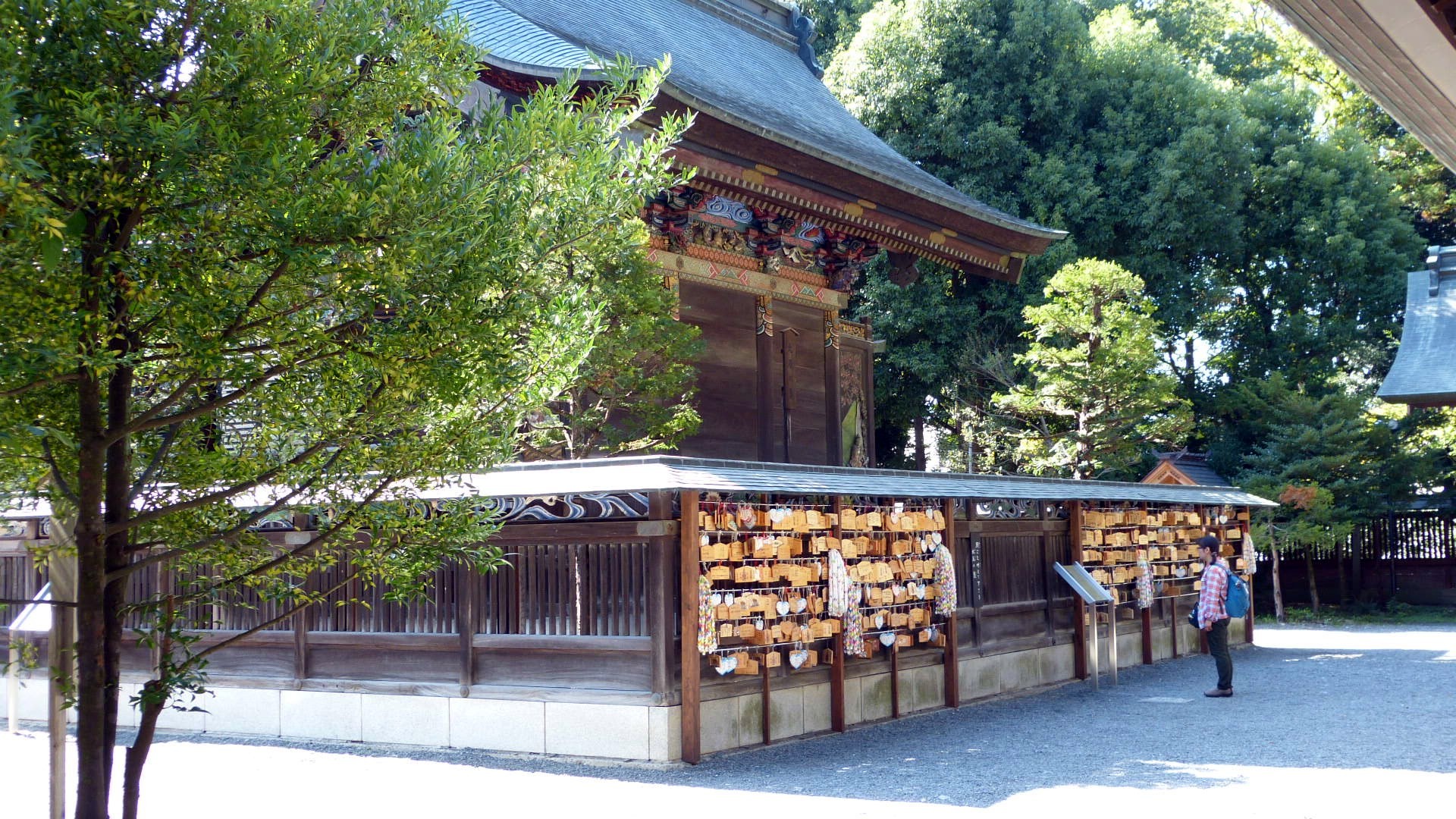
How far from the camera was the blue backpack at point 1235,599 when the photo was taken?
38.2 feet

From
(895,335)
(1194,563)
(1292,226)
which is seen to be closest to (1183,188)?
(1292,226)

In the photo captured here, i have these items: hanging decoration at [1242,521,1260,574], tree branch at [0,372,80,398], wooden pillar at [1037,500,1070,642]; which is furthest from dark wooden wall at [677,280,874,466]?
tree branch at [0,372,80,398]

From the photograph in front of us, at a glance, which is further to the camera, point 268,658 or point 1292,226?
point 1292,226

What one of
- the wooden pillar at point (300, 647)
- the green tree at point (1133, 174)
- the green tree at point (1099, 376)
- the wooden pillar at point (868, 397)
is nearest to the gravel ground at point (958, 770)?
the wooden pillar at point (300, 647)

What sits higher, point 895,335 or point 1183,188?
point 1183,188

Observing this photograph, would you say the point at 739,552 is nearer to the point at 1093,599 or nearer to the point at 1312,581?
the point at 1093,599

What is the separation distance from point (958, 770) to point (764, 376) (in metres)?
6.45

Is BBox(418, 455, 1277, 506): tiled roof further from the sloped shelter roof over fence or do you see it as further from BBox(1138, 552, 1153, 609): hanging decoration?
BBox(1138, 552, 1153, 609): hanging decoration

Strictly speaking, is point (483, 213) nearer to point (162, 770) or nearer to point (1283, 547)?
point (162, 770)

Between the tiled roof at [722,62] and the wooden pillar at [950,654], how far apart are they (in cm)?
371

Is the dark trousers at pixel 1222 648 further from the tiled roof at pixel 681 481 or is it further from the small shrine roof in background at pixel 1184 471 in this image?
the small shrine roof in background at pixel 1184 471

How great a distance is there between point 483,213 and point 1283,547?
21555 millimetres

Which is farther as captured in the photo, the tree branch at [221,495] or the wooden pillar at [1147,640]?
the wooden pillar at [1147,640]

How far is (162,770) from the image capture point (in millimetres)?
8477
